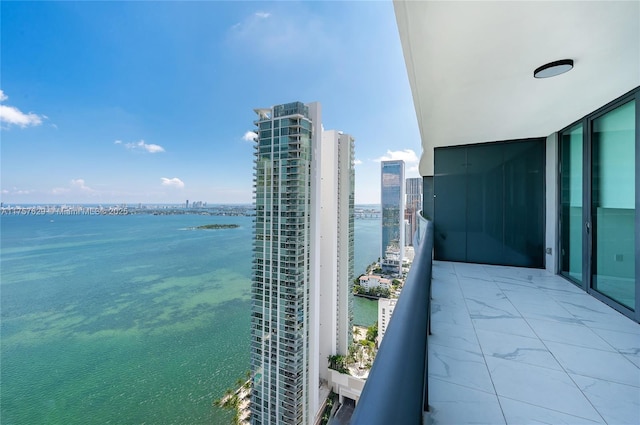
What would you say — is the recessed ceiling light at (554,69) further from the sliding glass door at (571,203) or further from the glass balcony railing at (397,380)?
the glass balcony railing at (397,380)

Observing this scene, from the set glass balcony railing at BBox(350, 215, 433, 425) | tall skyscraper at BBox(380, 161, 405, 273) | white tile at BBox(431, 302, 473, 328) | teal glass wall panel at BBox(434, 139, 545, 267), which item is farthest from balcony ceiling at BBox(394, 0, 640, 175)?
tall skyscraper at BBox(380, 161, 405, 273)

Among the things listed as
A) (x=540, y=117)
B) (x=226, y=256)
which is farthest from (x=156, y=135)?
(x=540, y=117)

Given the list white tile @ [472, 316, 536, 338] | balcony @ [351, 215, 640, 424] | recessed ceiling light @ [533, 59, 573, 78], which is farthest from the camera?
white tile @ [472, 316, 536, 338]

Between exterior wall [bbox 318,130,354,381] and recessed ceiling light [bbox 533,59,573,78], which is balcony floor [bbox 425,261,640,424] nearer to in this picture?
recessed ceiling light [bbox 533,59,573,78]

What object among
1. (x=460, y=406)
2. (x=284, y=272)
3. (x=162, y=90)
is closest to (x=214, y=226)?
(x=162, y=90)

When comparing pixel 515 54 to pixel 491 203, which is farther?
pixel 491 203

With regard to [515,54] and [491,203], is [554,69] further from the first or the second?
[491,203]

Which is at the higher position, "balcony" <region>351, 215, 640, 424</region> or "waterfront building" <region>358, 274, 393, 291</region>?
"balcony" <region>351, 215, 640, 424</region>
